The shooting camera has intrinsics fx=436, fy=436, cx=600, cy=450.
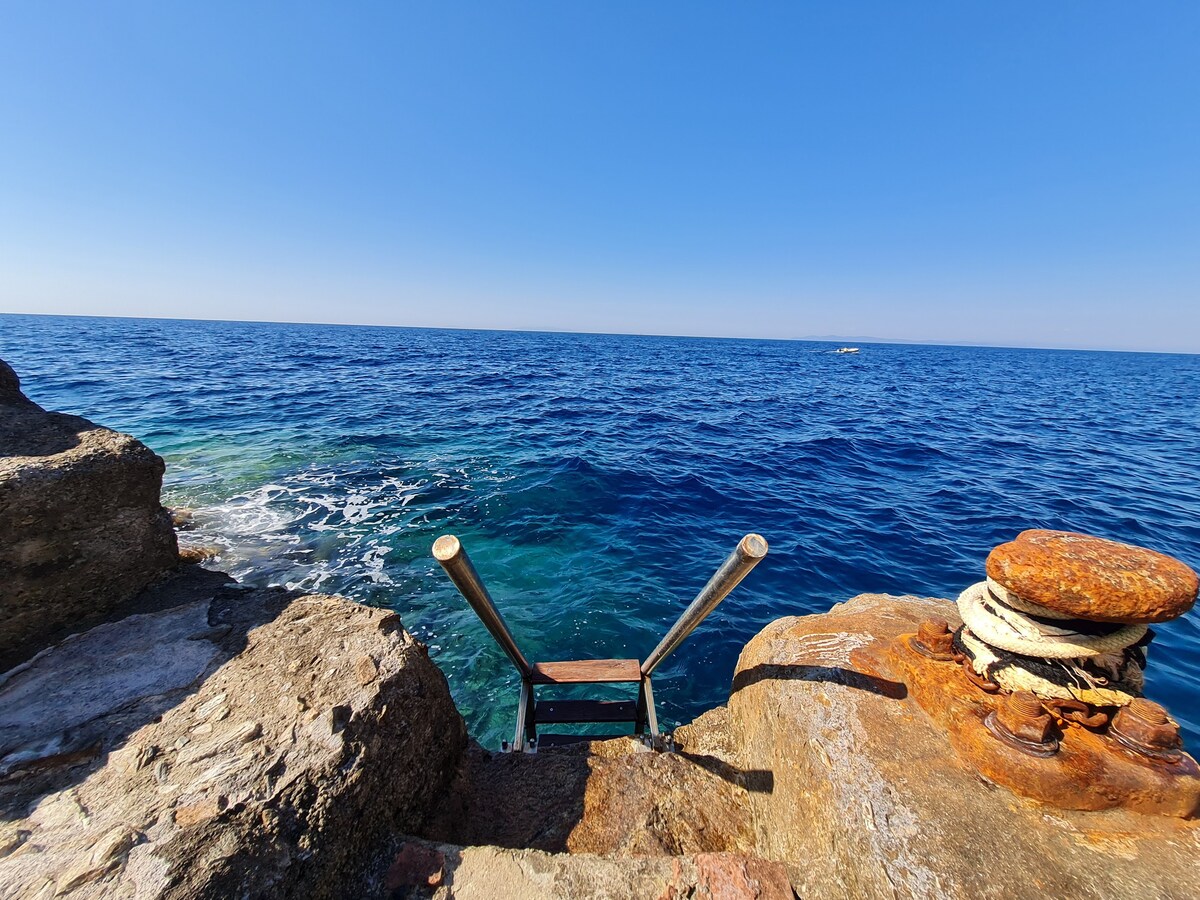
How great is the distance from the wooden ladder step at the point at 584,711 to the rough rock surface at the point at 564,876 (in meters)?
2.11

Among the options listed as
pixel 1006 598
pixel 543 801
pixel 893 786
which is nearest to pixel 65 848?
pixel 543 801

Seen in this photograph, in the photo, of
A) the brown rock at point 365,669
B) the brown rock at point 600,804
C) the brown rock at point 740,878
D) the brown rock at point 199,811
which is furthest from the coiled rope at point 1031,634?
the brown rock at point 199,811

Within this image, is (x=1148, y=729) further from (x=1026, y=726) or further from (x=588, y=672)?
(x=588, y=672)

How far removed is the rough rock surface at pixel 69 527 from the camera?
10.5 feet

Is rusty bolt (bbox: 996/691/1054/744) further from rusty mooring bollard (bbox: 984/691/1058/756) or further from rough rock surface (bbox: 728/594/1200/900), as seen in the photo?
rough rock surface (bbox: 728/594/1200/900)

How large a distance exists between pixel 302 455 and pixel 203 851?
12324 mm

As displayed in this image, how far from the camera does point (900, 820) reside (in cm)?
236

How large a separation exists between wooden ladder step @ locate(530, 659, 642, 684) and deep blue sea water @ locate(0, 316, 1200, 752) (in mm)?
1246

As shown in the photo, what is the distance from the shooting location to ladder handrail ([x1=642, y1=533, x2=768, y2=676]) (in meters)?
2.79

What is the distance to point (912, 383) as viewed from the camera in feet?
127

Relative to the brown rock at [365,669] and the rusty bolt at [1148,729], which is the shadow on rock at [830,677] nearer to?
the rusty bolt at [1148,729]

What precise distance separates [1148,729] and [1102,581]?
34.3 inches

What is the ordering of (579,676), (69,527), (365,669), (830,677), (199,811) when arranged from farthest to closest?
(579,676) < (69,527) < (830,677) < (365,669) < (199,811)

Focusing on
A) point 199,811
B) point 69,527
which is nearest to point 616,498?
point 69,527
